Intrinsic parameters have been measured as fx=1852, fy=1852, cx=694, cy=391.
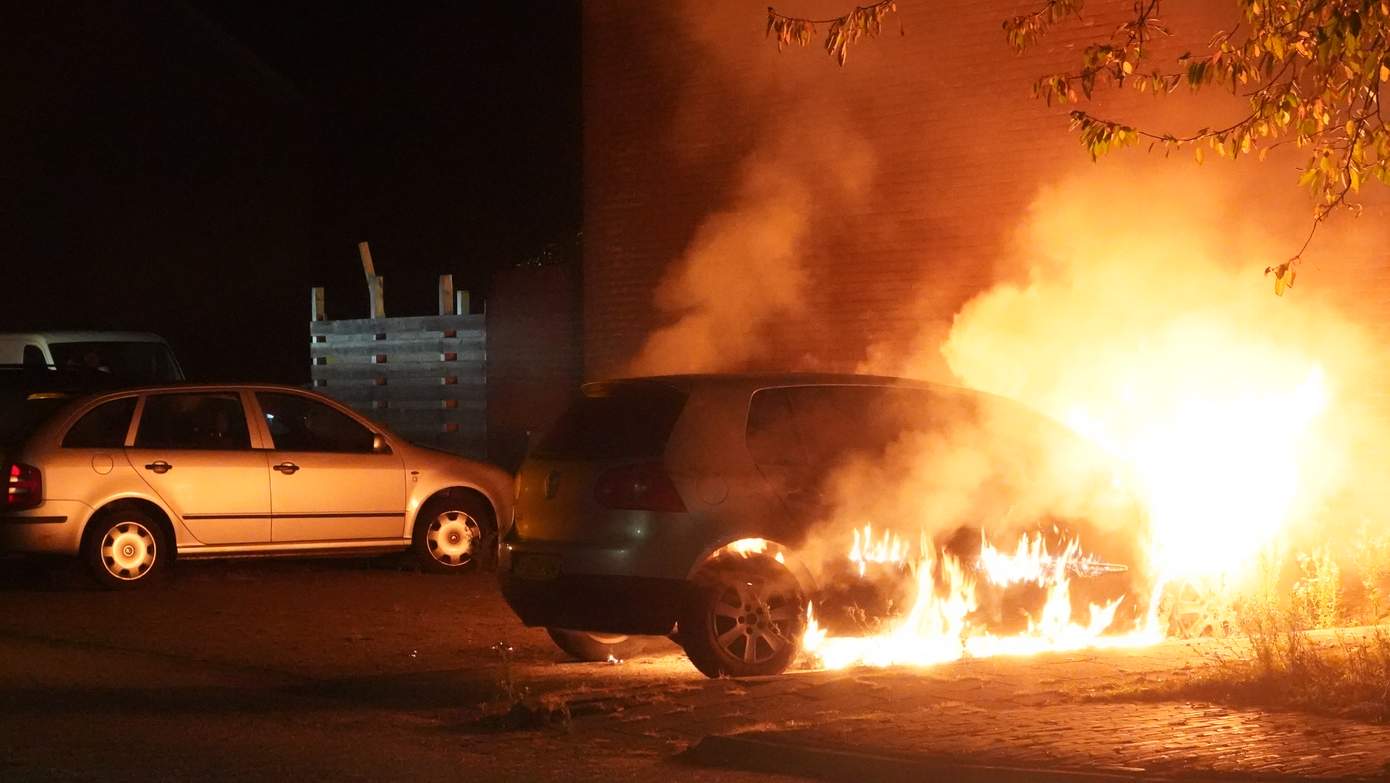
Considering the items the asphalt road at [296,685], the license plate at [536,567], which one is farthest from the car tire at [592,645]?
the license plate at [536,567]

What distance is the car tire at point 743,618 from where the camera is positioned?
9.21 m

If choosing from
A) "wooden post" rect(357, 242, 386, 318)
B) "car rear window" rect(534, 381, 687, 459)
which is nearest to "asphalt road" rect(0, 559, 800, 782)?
"car rear window" rect(534, 381, 687, 459)

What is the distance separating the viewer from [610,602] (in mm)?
9266

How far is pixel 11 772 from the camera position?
7309 millimetres

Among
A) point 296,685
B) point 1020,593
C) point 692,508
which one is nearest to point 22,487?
point 296,685

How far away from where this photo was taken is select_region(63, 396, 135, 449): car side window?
1354 cm

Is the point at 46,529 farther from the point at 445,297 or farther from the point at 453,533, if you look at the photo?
the point at 445,297

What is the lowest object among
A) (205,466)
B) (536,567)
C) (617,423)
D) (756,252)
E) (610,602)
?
(610,602)

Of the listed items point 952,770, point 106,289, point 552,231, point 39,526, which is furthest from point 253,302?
point 952,770

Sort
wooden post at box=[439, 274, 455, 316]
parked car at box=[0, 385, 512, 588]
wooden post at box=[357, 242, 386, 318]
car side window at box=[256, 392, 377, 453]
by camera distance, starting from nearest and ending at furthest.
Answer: parked car at box=[0, 385, 512, 588], car side window at box=[256, 392, 377, 453], wooden post at box=[439, 274, 455, 316], wooden post at box=[357, 242, 386, 318]

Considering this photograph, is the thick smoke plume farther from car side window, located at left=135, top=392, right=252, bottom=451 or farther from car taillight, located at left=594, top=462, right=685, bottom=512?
car taillight, located at left=594, top=462, right=685, bottom=512

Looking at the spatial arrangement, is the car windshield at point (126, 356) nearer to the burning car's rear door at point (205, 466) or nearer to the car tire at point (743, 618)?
the burning car's rear door at point (205, 466)

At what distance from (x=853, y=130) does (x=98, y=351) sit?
11.8m

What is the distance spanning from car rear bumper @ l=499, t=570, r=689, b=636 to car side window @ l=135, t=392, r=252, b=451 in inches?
212
